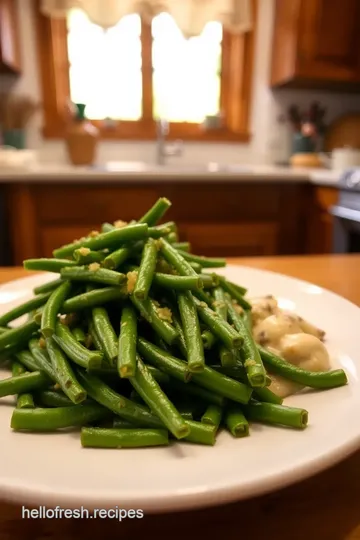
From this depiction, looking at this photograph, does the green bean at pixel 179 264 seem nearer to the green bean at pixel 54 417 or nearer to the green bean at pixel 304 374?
the green bean at pixel 304 374

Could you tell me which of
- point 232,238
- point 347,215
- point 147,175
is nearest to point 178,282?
point 147,175

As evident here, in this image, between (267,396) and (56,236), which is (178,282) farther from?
(56,236)

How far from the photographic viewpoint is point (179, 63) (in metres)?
3.67

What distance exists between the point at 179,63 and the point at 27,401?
3577 millimetres

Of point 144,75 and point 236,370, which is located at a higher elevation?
point 144,75

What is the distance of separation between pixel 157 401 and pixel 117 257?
0.30 meters

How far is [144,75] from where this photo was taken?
362 cm

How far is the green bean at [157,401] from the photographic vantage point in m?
0.53

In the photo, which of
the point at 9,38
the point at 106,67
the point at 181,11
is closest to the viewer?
the point at 9,38

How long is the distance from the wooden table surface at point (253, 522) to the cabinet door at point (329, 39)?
10.4 feet

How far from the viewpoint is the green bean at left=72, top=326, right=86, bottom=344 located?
0.69 meters

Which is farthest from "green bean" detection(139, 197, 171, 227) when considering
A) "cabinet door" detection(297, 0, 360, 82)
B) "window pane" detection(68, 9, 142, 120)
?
"window pane" detection(68, 9, 142, 120)

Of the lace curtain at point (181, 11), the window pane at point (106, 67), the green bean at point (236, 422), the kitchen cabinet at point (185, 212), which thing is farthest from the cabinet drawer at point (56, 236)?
the green bean at point (236, 422)

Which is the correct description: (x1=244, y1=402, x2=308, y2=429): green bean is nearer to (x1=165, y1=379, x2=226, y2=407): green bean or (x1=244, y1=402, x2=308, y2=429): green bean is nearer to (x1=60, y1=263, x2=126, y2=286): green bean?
(x1=165, y1=379, x2=226, y2=407): green bean
